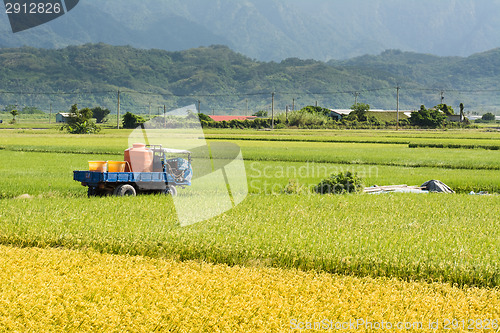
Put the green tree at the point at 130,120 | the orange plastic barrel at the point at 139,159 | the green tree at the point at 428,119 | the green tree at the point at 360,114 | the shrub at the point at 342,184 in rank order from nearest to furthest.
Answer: the orange plastic barrel at the point at 139,159 → the shrub at the point at 342,184 → the green tree at the point at 130,120 → the green tree at the point at 428,119 → the green tree at the point at 360,114

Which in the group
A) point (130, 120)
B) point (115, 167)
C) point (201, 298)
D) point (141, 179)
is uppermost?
point (130, 120)

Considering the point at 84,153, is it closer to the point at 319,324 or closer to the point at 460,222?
the point at 460,222

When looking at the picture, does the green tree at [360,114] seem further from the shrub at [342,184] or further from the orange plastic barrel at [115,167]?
the orange plastic barrel at [115,167]

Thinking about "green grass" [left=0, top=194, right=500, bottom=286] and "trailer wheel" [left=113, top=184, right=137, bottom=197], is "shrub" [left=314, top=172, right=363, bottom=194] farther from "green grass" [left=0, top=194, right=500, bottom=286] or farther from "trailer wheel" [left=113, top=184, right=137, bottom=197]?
"trailer wheel" [left=113, top=184, right=137, bottom=197]

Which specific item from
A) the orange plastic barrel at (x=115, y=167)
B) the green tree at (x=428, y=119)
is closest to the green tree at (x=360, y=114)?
the green tree at (x=428, y=119)

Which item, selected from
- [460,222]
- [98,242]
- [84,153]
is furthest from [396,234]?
[84,153]

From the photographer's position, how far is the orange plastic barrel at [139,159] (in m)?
16.0

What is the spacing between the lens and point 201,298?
6527mm

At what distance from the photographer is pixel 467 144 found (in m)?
43.8

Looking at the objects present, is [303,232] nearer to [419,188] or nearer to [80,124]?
[419,188]

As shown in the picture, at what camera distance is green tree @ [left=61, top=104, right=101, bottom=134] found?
215ft

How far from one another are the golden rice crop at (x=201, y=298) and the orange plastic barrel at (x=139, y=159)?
7877mm

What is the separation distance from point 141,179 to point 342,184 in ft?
21.8

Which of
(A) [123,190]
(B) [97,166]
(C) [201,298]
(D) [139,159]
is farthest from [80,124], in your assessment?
(C) [201,298]
